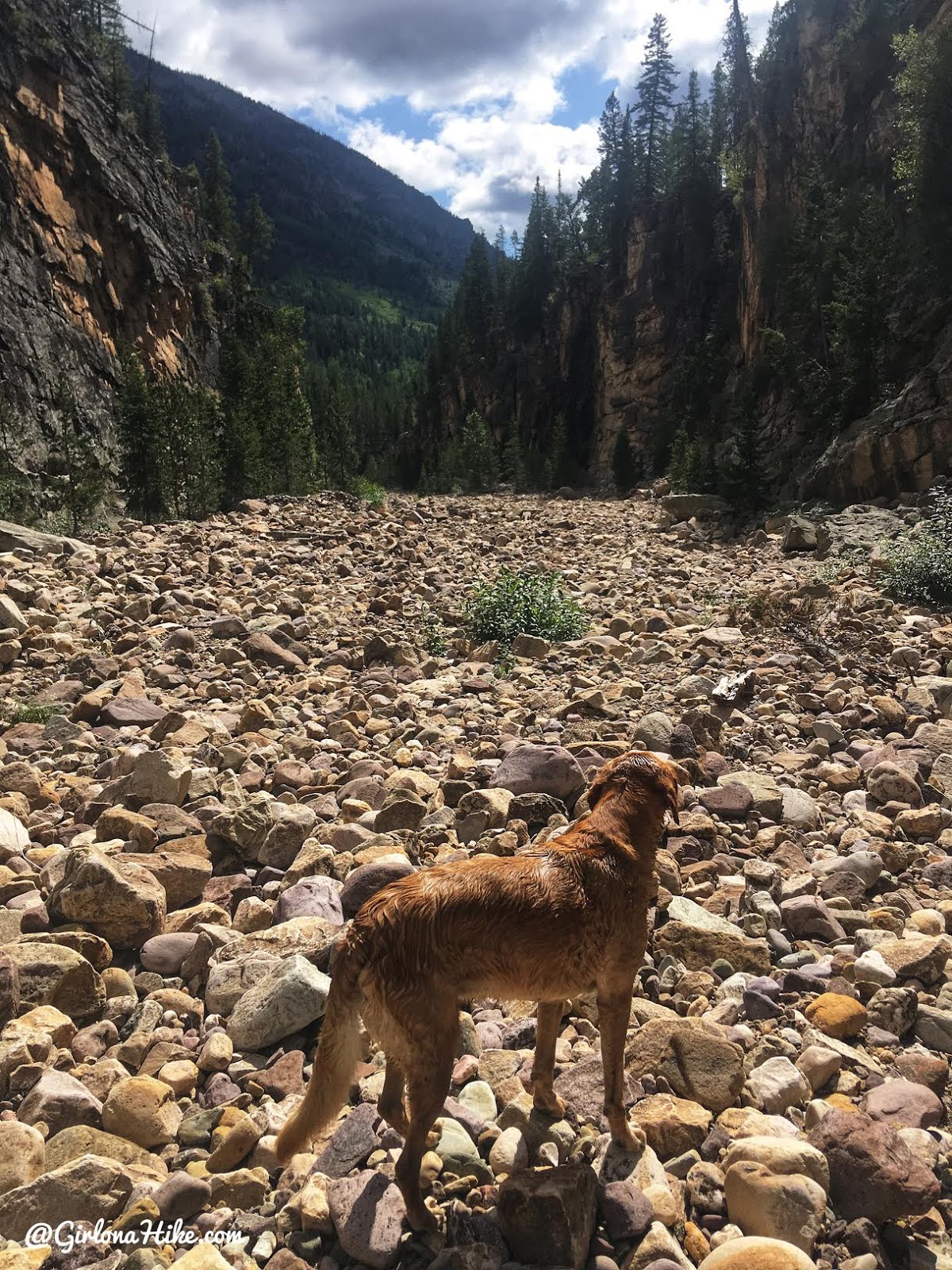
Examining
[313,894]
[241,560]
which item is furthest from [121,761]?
[241,560]

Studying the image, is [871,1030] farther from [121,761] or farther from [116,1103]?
[121,761]

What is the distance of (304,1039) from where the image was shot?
3.01m

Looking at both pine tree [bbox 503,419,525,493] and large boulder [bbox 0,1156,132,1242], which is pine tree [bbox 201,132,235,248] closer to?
pine tree [bbox 503,419,525,493]

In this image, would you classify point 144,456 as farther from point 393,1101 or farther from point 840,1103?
point 840,1103

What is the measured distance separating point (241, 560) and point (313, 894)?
32.5 ft

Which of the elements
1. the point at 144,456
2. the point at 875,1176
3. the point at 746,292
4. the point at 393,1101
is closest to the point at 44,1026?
the point at 393,1101

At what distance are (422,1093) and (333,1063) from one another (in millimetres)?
286

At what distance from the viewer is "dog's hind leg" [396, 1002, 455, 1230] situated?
2.13 meters

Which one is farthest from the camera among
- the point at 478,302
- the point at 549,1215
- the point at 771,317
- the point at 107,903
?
the point at 478,302

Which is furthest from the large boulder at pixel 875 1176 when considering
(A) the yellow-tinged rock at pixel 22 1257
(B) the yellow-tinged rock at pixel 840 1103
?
(A) the yellow-tinged rock at pixel 22 1257

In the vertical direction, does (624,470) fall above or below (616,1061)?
above

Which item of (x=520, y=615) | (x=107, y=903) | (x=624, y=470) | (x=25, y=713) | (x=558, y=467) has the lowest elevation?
(x=107, y=903)

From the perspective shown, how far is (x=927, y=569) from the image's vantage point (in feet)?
33.4

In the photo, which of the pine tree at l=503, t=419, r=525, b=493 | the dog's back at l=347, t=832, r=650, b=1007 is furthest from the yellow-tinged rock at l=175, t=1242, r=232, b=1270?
the pine tree at l=503, t=419, r=525, b=493
